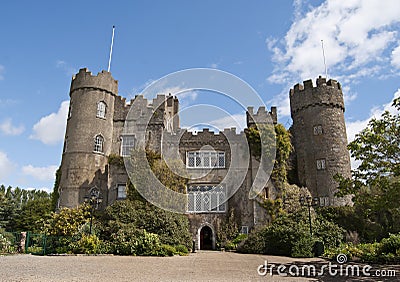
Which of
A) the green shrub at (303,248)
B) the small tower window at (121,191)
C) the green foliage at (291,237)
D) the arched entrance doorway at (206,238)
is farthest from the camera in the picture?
the arched entrance doorway at (206,238)

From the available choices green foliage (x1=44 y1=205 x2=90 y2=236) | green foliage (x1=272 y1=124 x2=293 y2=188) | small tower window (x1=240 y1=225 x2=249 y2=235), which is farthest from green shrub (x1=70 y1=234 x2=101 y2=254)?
green foliage (x1=272 y1=124 x2=293 y2=188)

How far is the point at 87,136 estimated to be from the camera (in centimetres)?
2534

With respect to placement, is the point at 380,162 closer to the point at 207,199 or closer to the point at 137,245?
the point at 137,245

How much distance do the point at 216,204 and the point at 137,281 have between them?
17053mm

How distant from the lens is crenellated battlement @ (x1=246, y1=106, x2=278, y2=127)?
26.0 metres

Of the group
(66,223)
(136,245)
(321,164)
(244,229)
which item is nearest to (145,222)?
(136,245)

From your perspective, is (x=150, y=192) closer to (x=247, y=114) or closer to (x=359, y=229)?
(x=247, y=114)

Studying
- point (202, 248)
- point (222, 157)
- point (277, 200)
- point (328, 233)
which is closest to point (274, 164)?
point (277, 200)

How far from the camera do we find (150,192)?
70.4 ft

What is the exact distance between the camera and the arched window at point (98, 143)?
1005 inches

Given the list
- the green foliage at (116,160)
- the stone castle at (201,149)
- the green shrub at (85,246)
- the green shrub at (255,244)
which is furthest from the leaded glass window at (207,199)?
the green shrub at (85,246)

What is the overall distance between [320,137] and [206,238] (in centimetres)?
1358

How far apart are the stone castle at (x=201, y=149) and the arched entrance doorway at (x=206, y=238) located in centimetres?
8

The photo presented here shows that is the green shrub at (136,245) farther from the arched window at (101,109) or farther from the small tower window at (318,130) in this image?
the small tower window at (318,130)
